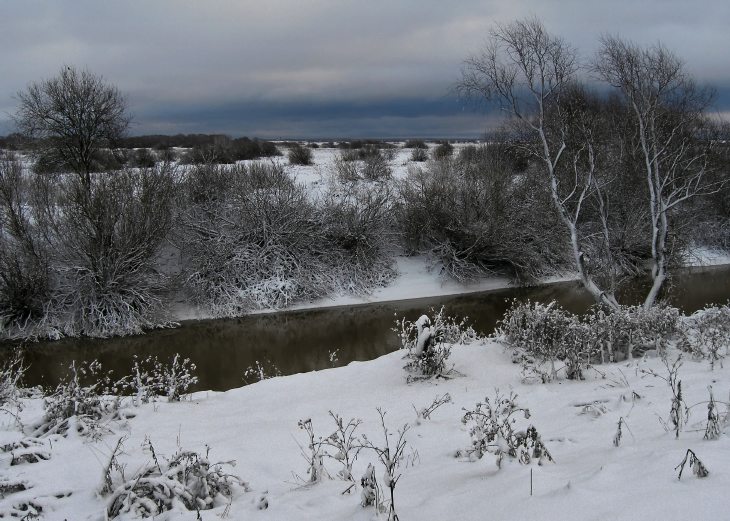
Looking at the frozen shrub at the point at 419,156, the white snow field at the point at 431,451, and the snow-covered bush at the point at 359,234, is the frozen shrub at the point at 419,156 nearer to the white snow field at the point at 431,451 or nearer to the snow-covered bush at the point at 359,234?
the snow-covered bush at the point at 359,234

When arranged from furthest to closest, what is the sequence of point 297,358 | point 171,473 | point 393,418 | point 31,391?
point 297,358
point 31,391
point 393,418
point 171,473

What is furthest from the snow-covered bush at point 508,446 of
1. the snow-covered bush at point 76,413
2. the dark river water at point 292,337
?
the dark river water at point 292,337

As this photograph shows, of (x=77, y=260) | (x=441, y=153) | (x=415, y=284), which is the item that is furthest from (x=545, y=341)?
(x=441, y=153)

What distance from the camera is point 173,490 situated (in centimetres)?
331

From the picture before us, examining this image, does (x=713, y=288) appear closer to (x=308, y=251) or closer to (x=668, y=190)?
(x=668, y=190)

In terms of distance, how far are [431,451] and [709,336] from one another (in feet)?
16.9

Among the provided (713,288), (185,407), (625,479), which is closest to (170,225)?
(185,407)

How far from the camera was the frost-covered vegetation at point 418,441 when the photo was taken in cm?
283

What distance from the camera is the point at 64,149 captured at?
17.7 metres

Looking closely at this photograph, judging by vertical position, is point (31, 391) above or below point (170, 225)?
below

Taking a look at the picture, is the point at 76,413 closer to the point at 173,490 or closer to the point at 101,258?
the point at 173,490

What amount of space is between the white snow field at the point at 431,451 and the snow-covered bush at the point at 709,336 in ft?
0.72

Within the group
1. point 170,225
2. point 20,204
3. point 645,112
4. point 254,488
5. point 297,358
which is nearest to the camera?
point 254,488

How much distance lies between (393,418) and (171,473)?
2.77 m
